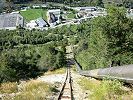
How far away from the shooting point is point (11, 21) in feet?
529

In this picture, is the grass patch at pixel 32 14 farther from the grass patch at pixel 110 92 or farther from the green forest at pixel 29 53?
the grass patch at pixel 110 92

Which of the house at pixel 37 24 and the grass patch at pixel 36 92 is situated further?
the house at pixel 37 24

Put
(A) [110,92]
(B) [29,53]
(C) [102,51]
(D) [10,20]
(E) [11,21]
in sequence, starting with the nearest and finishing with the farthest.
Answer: (A) [110,92] < (C) [102,51] < (B) [29,53] < (E) [11,21] < (D) [10,20]

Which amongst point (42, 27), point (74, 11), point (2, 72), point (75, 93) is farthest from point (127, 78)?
point (74, 11)

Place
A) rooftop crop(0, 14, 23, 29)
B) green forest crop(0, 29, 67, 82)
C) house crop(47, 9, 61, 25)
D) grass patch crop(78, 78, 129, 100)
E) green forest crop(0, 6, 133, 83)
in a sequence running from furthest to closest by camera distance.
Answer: house crop(47, 9, 61, 25), rooftop crop(0, 14, 23, 29), green forest crop(0, 29, 67, 82), green forest crop(0, 6, 133, 83), grass patch crop(78, 78, 129, 100)

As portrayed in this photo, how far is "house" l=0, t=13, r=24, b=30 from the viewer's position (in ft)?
502

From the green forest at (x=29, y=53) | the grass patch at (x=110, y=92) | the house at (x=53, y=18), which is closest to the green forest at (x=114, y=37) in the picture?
the green forest at (x=29, y=53)

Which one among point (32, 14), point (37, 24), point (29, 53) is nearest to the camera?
point (29, 53)

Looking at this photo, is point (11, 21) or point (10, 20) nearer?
point (11, 21)

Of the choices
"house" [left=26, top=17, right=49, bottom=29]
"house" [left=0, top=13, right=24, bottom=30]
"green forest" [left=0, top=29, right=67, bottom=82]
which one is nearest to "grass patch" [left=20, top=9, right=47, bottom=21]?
"house" [left=0, top=13, right=24, bottom=30]

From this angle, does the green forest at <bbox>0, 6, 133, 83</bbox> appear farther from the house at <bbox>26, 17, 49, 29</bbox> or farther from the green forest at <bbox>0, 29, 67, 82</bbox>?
the house at <bbox>26, 17, 49, 29</bbox>

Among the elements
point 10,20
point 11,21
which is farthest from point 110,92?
point 10,20

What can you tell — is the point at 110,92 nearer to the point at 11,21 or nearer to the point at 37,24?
the point at 37,24

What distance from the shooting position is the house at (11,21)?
153 m
